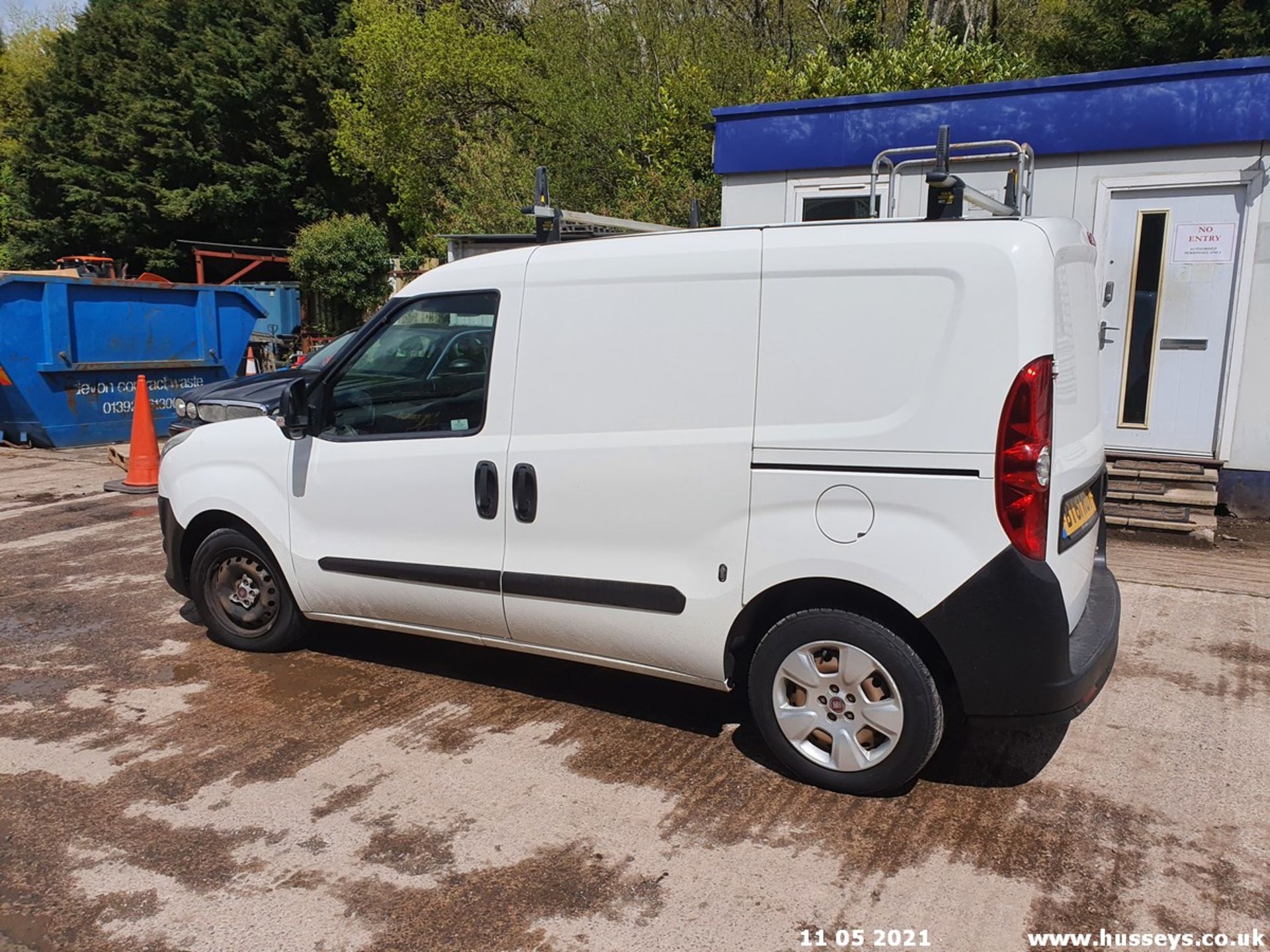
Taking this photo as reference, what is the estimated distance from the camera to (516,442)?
4.06m

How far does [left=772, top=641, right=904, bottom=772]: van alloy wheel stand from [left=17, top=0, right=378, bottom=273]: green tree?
30.4 m

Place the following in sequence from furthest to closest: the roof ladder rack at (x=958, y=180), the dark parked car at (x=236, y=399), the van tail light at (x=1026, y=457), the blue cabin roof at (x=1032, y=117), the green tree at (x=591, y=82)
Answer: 1. the green tree at (x=591, y=82)
2. the dark parked car at (x=236, y=399)
3. the blue cabin roof at (x=1032, y=117)
4. the roof ladder rack at (x=958, y=180)
5. the van tail light at (x=1026, y=457)

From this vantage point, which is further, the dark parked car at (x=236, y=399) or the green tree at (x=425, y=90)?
the green tree at (x=425, y=90)

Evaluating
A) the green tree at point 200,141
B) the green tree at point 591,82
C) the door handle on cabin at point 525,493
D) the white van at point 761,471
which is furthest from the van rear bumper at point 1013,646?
the green tree at point 200,141

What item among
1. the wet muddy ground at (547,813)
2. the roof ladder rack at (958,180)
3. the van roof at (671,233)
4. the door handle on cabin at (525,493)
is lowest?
the wet muddy ground at (547,813)

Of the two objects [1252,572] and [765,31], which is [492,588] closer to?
[1252,572]

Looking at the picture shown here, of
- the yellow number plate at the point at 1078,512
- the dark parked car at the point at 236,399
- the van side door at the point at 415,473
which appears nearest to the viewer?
the yellow number plate at the point at 1078,512

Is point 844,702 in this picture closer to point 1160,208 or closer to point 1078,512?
point 1078,512

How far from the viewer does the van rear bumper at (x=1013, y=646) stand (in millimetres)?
3184

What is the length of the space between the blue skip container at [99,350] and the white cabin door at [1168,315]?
1046cm

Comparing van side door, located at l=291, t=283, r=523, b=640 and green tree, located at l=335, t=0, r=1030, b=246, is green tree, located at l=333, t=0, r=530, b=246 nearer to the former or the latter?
green tree, located at l=335, t=0, r=1030, b=246

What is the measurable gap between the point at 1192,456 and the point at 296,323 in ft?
58.6

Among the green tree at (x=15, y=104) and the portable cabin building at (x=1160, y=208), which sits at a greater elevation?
the green tree at (x=15, y=104)

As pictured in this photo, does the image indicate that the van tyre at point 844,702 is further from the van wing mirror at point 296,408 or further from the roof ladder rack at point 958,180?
the van wing mirror at point 296,408
